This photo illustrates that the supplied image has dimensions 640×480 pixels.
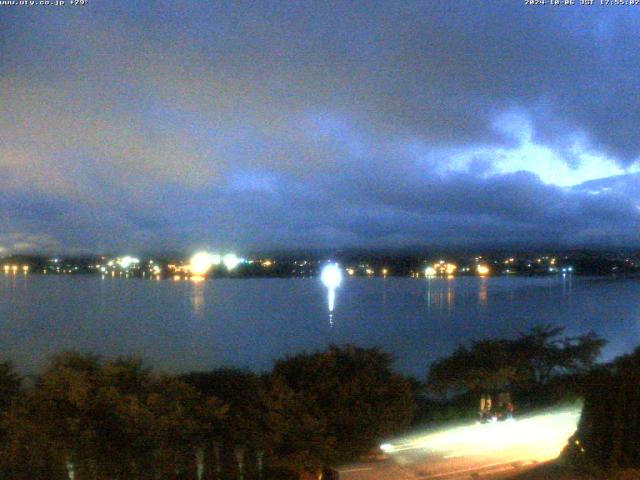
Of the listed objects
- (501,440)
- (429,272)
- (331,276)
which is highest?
(429,272)

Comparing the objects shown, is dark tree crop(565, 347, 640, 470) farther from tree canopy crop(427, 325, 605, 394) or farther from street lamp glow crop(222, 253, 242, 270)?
street lamp glow crop(222, 253, 242, 270)

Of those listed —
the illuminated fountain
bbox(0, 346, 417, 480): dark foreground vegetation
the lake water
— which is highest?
the illuminated fountain

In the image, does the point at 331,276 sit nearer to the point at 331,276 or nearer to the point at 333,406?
the point at 331,276

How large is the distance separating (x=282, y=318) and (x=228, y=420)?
5328cm

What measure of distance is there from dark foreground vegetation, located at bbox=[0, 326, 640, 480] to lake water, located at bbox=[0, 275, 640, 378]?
1933 centimetres

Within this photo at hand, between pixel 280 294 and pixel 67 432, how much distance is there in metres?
80.9

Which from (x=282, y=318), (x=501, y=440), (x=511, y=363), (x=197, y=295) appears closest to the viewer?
(x=501, y=440)

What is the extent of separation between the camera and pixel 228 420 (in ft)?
38.8

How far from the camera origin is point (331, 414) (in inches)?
432

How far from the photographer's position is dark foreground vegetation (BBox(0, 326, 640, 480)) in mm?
9266

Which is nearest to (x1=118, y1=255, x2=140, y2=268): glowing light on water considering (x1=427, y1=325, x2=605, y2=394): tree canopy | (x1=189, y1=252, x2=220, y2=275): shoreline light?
(x1=189, y1=252, x2=220, y2=275): shoreline light

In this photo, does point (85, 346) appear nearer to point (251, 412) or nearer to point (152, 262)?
point (251, 412)

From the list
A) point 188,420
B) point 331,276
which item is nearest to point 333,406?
point 188,420

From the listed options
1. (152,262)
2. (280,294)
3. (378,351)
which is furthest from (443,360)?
(152,262)
